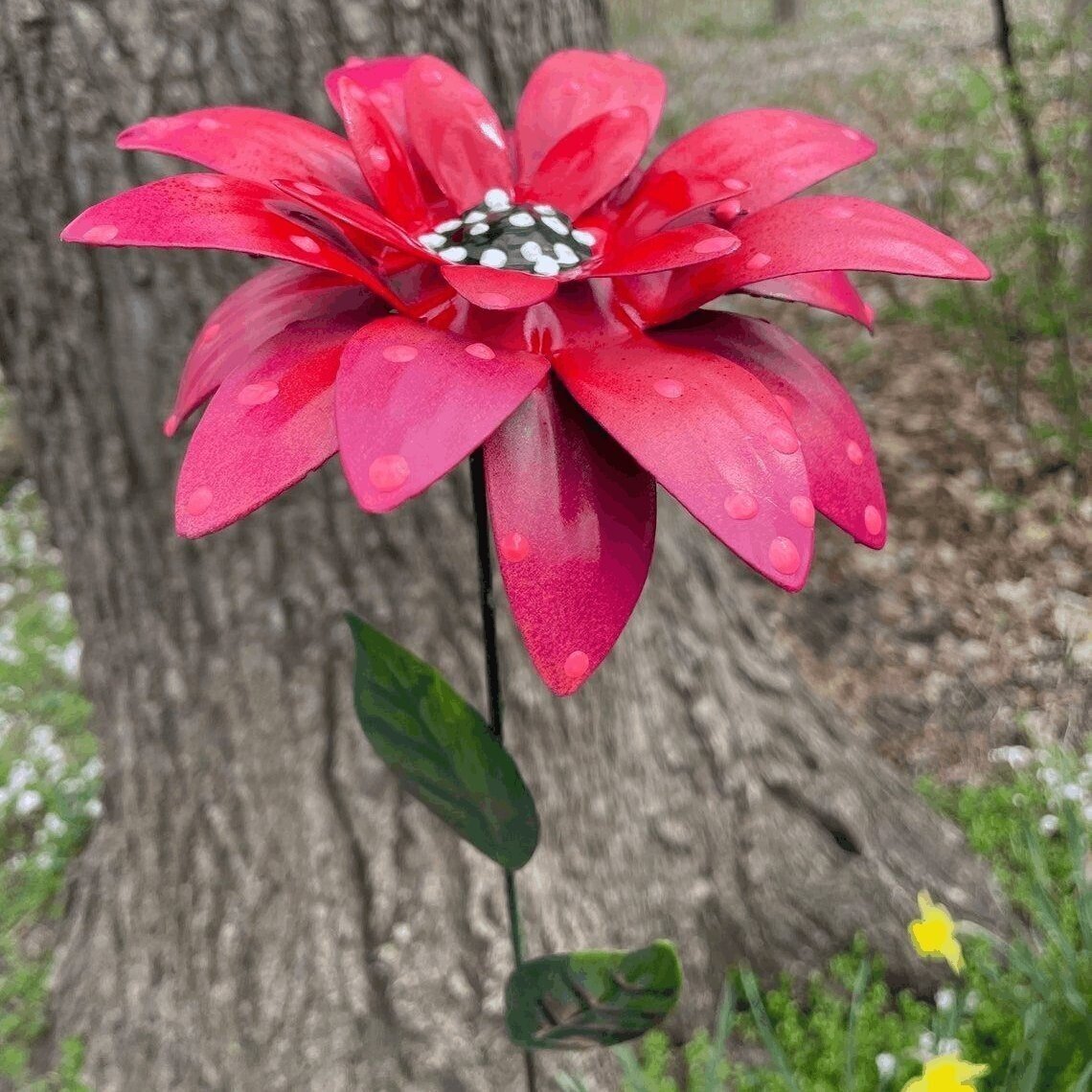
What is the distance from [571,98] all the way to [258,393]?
0.35 m

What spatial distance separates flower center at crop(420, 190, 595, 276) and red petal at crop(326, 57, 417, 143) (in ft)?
0.38

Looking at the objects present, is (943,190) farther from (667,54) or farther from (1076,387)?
(667,54)

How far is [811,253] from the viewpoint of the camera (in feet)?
1.72

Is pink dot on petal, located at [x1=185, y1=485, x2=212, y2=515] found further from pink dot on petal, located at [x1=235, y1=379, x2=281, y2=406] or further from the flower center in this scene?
the flower center

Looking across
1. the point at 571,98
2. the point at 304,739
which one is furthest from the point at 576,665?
the point at 304,739

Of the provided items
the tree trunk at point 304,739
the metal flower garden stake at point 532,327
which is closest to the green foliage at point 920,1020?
the tree trunk at point 304,739

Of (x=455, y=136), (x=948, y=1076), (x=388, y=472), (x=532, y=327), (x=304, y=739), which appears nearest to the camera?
(x=388, y=472)

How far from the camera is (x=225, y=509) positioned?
0.46m

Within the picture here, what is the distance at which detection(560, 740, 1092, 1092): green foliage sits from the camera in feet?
4.06

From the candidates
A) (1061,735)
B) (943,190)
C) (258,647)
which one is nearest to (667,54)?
(943,190)

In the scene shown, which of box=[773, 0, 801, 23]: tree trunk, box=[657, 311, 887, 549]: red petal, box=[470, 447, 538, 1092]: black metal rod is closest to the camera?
box=[657, 311, 887, 549]: red petal

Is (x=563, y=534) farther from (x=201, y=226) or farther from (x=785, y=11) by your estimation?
(x=785, y=11)

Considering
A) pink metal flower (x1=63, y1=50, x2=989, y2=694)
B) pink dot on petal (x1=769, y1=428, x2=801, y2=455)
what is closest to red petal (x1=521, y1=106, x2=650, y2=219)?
pink metal flower (x1=63, y1=50, x2=989, y2=694)

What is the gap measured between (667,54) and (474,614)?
7.71 m
